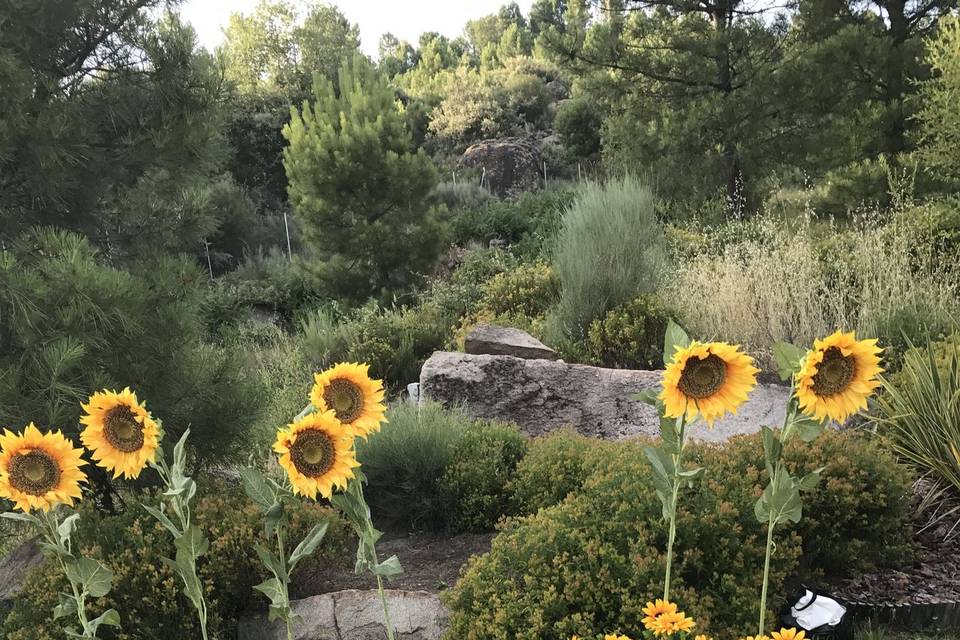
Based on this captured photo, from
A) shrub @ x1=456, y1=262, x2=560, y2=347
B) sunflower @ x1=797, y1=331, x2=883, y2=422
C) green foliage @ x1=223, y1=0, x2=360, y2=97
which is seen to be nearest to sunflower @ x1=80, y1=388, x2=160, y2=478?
sunflower @ x1=797, y1=331, x2=883, y2=422

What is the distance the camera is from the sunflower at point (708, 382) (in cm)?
150

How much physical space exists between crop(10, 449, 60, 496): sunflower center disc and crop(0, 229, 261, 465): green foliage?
4.61 feet

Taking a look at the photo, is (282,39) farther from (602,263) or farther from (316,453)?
(316,453)

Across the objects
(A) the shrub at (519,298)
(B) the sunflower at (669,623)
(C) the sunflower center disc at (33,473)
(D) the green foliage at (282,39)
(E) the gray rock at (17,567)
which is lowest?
(E) the gray rock at (17,567)

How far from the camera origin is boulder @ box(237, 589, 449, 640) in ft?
8.98

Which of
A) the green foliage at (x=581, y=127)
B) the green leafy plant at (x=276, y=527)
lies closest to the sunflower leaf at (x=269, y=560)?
the green leafy plant at (x=276, y=527)

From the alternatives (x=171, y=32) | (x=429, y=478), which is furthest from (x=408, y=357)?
(x=171, y=32)

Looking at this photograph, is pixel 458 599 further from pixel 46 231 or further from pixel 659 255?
pixel 659 255

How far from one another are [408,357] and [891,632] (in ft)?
14.6

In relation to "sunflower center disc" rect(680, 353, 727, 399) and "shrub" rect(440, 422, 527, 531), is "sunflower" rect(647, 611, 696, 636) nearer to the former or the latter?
"sunflower center disc" rect(680, 353, 727, 399)

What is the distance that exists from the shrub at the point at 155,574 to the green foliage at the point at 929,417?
2.58m

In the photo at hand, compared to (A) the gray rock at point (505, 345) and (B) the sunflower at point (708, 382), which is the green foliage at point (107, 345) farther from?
(B) the sunflower at point (708, 382)

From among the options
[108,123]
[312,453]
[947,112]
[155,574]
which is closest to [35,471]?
[312,453]

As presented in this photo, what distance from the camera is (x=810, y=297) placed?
522 cm
